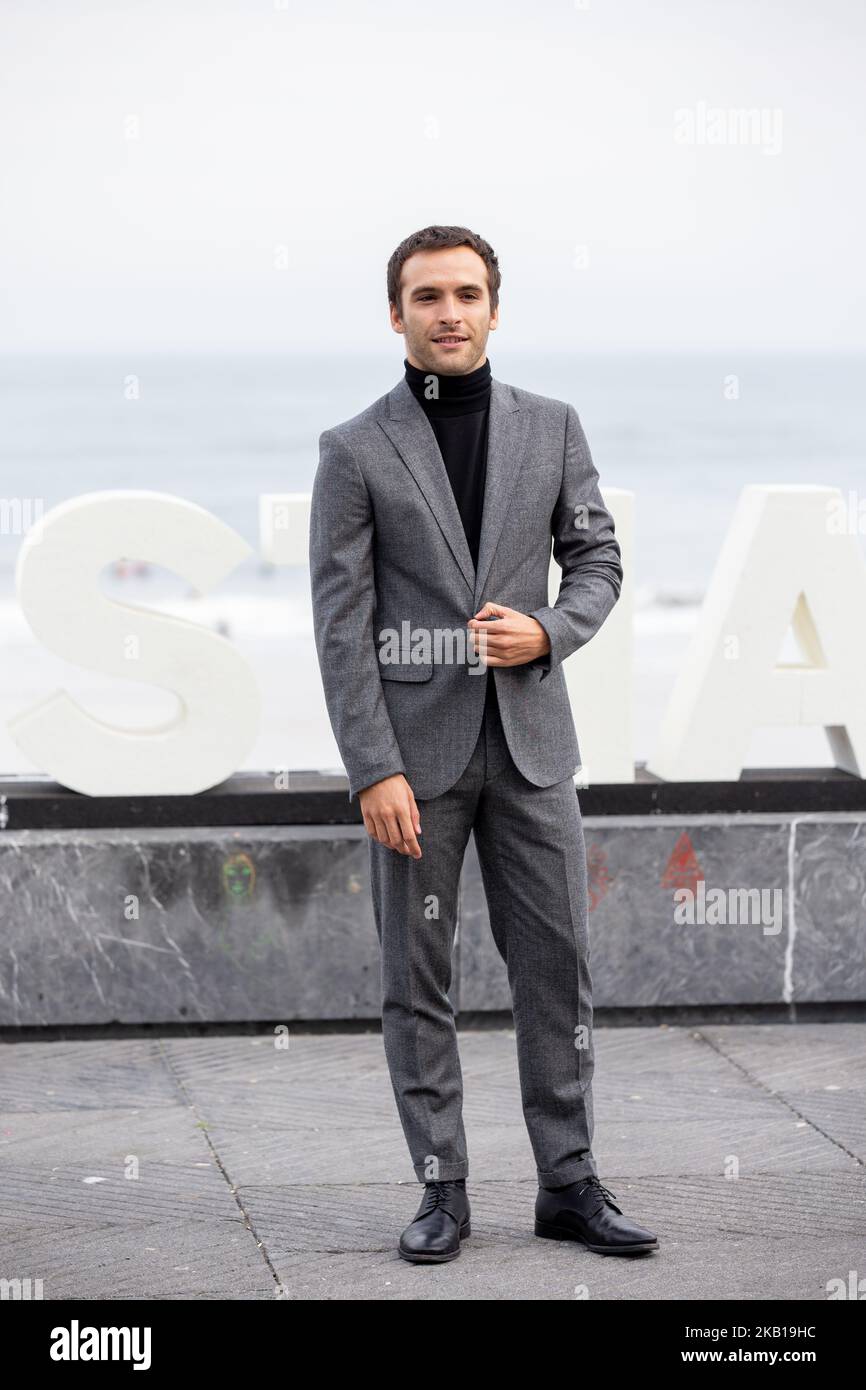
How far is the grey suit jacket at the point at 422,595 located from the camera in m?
4.02

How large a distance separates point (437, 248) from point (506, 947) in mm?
1618

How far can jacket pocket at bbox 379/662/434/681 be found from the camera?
4.05 m

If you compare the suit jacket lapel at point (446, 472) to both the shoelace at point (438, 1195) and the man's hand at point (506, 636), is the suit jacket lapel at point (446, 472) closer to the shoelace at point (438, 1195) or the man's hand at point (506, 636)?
the man's hand at point (506, 636)

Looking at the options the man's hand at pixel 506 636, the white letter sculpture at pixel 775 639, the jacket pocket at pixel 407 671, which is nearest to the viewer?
the man's hand at pixel 506 636

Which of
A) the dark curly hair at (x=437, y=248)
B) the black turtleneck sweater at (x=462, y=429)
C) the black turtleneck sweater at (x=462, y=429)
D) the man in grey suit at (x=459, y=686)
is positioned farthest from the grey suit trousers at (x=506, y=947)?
the dark curly hair at (x=437, y=248)

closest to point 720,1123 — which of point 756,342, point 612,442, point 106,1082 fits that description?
point 106,1082

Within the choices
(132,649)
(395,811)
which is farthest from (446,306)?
(132,649)

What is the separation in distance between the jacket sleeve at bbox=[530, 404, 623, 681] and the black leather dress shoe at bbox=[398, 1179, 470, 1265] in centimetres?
122

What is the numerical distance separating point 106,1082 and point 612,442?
39516 millimetres

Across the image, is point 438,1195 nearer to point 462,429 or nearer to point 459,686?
point 459,686

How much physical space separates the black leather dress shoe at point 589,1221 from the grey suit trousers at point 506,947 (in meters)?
0.04

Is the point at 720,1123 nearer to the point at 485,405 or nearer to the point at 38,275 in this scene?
the point at 485,405

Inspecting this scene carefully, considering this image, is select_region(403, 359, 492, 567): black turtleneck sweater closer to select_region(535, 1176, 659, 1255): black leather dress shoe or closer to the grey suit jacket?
the grey suit jacket

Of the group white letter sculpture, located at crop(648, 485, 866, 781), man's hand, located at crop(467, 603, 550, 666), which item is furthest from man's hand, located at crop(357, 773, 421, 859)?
white letter sculpture, located at crop(648, 485, 866, 781)
